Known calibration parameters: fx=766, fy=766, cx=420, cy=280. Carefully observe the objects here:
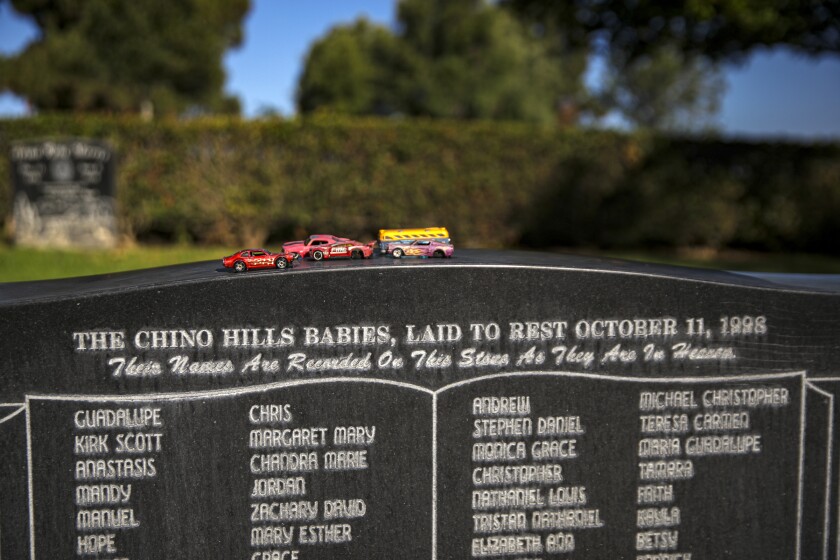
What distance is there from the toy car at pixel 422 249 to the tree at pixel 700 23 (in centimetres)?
927

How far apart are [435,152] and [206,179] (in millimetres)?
3914

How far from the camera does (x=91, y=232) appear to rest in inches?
492

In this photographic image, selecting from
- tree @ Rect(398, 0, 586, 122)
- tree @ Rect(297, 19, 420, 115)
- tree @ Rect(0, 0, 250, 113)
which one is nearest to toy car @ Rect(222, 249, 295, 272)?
tree @ Rect(0, 0, 250, 113)

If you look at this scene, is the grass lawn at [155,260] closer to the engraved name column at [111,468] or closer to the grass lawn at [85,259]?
the grass lawn at [85,259]

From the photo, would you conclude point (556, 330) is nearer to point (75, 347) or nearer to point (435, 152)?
point (75, 347)

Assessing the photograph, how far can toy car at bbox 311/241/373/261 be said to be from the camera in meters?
2.77

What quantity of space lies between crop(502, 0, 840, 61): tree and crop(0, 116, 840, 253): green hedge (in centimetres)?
193

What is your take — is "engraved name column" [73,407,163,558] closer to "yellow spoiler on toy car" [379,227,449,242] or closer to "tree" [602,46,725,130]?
"yellow spoiler on toy car" [379,227,449,242]

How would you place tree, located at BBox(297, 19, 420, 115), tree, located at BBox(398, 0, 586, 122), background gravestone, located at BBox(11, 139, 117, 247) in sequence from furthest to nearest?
1. tree, located at BBox(297, 19, 420, 115)
2. tree, located at BBox(398, 0, 586, 122)
3. background gravestone, located at BBox(11, 139, 117, 247)

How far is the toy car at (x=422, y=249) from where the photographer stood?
279cm

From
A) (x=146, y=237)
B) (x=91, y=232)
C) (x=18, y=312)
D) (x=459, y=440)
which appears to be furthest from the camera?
(x=146, y=237)

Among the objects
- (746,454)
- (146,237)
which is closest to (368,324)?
(746,454)

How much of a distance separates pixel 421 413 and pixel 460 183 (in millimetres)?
11001

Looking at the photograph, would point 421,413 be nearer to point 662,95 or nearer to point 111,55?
point 111,55
